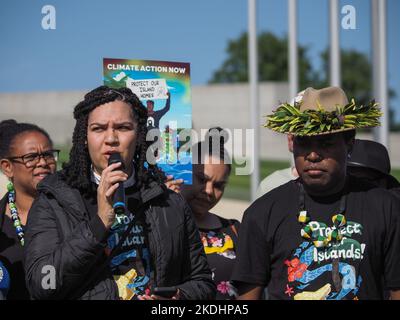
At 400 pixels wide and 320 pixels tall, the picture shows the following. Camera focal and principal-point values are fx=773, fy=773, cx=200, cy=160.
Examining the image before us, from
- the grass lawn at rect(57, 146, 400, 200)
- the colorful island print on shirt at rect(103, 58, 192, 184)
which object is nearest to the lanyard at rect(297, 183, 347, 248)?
the colorful island print on shirt at rect(103, 58, 192, 184)

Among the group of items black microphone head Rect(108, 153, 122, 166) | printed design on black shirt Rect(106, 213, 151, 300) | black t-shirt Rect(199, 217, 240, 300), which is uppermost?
black microphone head Rect(108, 153, 122, 166)

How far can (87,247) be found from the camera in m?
3.34

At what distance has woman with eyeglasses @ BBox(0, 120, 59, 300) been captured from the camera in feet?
15.0

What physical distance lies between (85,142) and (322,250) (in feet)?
4.17

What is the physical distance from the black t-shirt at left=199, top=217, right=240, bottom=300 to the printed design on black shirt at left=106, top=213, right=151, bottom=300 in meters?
1.24

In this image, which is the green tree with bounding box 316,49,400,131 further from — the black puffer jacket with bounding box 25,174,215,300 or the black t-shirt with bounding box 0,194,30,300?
the black puffer jacket with bounding box 25,174,215,300

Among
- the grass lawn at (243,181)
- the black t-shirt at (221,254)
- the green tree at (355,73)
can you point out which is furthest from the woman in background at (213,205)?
the green tree at (355,73)

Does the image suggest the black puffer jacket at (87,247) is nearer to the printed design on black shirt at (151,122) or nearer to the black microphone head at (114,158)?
the black microphone head at (114,158)

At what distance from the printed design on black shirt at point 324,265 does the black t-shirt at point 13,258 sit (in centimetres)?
148

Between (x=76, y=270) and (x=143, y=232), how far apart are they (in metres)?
0.42

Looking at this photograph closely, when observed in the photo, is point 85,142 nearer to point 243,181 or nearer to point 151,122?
point 151,122

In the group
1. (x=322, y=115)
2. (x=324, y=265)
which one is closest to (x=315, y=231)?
(x=324, y=265)
